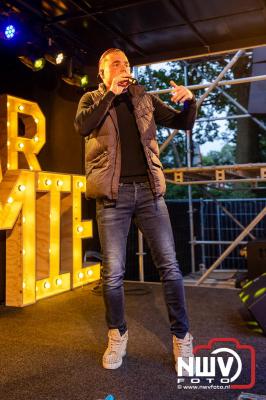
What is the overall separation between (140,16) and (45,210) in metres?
2.12

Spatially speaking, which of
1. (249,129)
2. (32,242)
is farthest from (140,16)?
(249,129)

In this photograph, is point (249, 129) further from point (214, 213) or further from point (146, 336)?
point (146, 336)

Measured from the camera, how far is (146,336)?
2652 millimetres

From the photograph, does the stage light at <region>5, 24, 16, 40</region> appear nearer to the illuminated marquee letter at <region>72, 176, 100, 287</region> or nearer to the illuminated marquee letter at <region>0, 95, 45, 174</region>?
the illuminated marquee letter at <region>0, 95, 45, 174</region>

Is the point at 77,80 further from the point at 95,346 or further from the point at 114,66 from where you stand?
the point at 95,346

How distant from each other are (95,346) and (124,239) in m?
0.77

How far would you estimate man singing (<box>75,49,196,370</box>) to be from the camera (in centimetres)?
Answer: 209

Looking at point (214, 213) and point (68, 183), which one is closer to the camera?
point (68, 183)

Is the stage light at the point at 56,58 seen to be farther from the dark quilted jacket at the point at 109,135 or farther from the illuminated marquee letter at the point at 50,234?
the dark quilted jacket at the point at 109,135

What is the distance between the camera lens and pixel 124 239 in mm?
2172

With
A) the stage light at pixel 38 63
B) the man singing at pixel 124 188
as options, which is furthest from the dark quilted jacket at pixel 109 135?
the stage light at pixel 38 63

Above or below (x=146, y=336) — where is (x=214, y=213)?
above

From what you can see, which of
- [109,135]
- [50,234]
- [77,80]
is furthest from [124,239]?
[77,80]

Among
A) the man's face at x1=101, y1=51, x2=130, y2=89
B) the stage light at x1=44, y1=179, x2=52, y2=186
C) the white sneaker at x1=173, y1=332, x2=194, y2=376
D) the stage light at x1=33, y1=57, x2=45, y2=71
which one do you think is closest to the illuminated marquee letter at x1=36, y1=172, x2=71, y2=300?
the stage light at x1=44, y1=179, x2=52, y2=186
